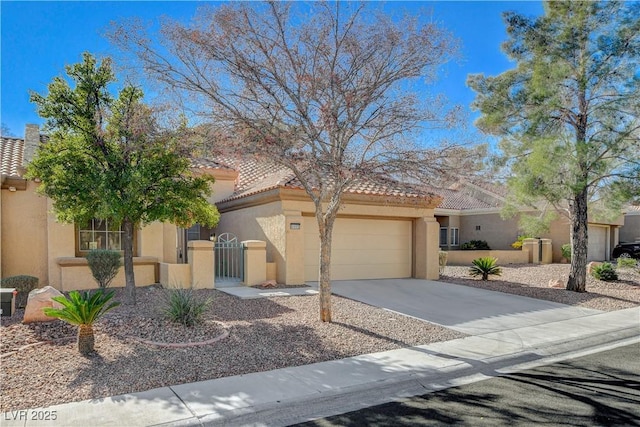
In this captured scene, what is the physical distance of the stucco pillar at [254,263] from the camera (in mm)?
13461

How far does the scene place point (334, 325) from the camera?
893 cm

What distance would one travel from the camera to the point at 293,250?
13.8 metres

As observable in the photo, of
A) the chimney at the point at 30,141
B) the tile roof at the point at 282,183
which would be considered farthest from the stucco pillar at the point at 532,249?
the chimney at the point at 30,141

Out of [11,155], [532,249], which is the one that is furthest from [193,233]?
[532,249]

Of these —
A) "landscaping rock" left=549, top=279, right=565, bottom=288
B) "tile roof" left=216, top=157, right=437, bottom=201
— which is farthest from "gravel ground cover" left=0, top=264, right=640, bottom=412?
"landscaping rock" left=549, top=279, right=565, bottom=288

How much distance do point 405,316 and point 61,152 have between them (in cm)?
845

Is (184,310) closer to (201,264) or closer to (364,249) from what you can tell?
(201,264)

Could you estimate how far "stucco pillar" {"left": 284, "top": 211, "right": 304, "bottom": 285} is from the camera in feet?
45.0

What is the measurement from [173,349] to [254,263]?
21.4ft

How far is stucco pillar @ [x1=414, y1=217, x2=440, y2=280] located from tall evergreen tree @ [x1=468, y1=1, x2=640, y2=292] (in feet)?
10.5

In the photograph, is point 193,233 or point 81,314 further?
point 193,233

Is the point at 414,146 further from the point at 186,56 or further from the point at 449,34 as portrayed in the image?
the point at 186,56

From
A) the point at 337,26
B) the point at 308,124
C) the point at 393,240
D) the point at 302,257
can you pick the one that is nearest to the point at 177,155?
the point at 308,124

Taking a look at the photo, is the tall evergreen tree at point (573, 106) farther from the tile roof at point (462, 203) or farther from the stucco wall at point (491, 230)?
the tile roof at point (462, 203)
